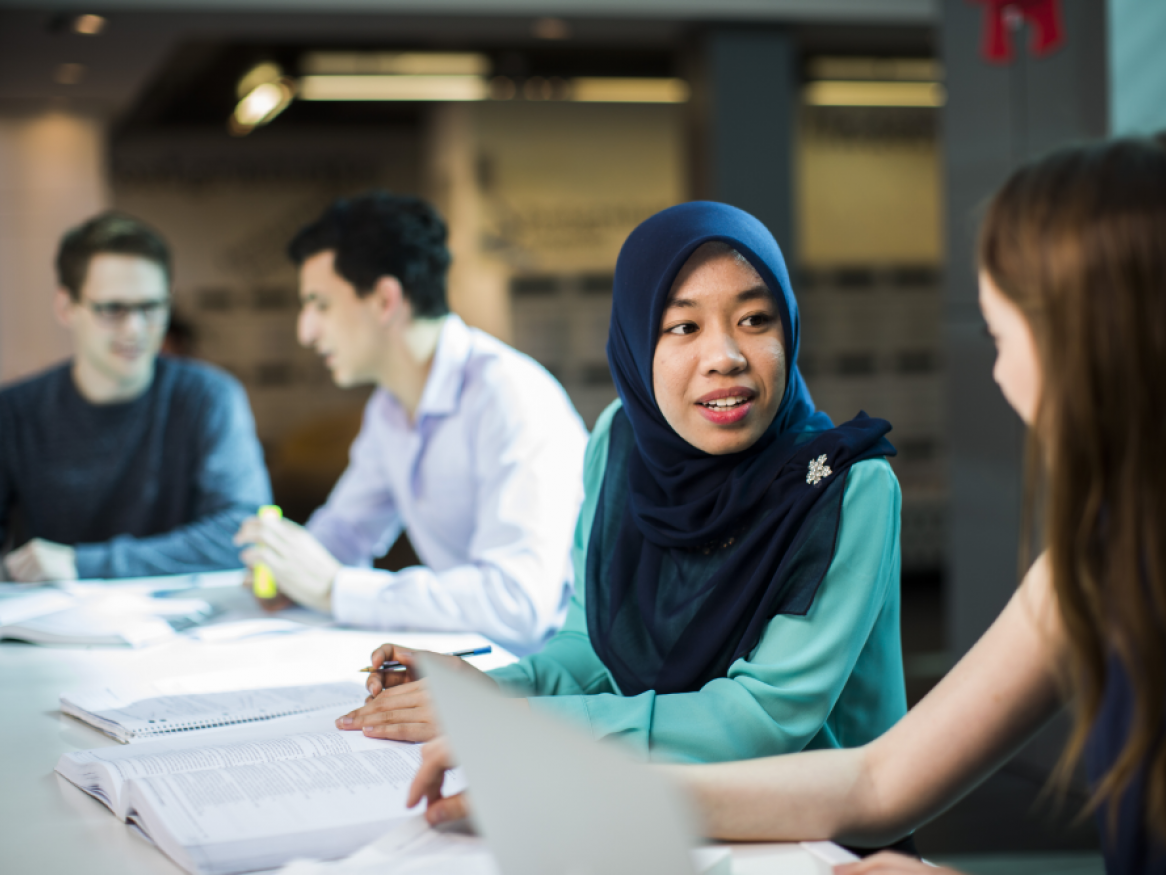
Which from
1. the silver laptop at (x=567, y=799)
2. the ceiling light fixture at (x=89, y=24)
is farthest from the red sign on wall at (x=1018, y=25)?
the ceiling light fixture at (x=89, y=24)

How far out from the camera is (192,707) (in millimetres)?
1368

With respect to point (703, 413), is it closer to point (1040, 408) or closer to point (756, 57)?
point (1040, 408)

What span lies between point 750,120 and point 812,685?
4406 mm

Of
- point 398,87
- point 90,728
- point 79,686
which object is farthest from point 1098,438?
point 398,87

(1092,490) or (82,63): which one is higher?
(82,63)

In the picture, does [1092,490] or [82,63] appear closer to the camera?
[1092,490]

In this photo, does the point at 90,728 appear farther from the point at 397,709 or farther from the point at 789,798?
the point at 789,798

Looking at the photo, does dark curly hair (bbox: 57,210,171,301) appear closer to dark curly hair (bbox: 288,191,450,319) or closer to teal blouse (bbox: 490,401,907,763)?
dark curly hair (bbox: 288,191,450,319)

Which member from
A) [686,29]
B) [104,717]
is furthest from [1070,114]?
[104,717]

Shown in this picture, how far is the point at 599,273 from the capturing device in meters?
6.70

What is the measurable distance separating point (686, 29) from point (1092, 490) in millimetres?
4851

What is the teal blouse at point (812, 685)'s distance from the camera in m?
1.15

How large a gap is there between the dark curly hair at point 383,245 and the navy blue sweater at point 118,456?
576 millimetres

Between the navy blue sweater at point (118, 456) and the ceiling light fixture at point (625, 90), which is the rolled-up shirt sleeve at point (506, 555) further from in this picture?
the ceiling light fixture at point (625, 90)
